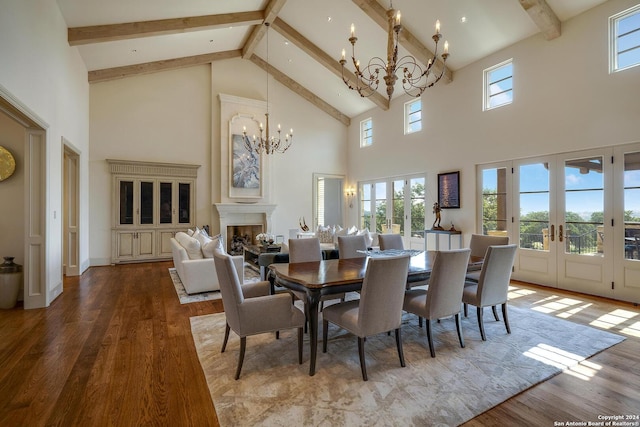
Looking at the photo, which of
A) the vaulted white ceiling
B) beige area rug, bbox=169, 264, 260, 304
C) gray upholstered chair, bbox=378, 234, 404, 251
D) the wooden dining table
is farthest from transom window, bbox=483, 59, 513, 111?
beige area rug, bbox=169, 264, 260, 304

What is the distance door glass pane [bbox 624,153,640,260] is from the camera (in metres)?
4.30

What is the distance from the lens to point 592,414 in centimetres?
204

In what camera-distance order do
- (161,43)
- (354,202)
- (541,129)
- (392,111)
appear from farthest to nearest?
(354,202) < (392,111) < (161,43) < (541,129)

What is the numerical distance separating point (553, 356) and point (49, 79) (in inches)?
259

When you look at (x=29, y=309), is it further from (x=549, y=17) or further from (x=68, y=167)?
(x=549, y=17)

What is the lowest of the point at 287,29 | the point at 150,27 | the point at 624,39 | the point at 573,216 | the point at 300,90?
the point at 573,216

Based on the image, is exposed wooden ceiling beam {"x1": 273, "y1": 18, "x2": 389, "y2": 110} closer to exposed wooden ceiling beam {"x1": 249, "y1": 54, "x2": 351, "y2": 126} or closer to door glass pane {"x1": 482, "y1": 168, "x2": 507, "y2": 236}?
exposed wooden ceiling beam {"x1": 249, "y1": 54, "x2": 351, "y2": 126}

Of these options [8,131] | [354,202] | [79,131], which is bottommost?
[354,202]

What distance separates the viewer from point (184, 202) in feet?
26.4

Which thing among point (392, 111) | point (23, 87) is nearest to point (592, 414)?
point (23, 87)

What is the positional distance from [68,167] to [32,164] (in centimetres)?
258

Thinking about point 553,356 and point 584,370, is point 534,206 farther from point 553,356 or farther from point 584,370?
point 584,370

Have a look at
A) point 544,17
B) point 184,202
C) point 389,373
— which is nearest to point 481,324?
point 389,373

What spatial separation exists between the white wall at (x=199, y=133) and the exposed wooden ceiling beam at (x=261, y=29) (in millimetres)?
681
